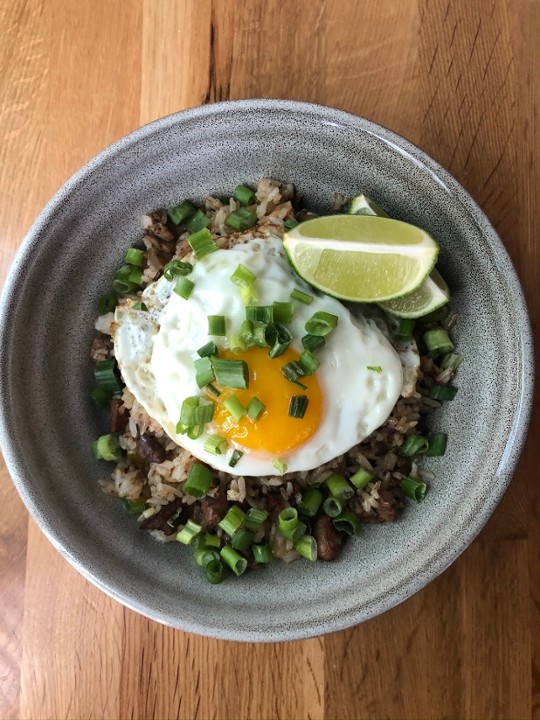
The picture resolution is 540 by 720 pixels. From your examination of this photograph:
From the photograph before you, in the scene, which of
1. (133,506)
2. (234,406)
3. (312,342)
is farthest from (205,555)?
(312,342)

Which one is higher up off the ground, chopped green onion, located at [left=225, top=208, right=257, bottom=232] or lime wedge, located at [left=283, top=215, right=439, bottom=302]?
lime wedge, located at [left=283, top=215, right=439, bottom=302]

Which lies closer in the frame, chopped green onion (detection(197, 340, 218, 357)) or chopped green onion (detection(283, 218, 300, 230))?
chopped green onion (detection(197, 340, 218, 357))

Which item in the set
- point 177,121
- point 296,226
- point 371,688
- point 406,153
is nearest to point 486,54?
point 406,153

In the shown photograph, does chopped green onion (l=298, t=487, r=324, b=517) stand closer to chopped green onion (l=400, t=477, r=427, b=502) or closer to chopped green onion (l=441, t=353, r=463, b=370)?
chopped green onion (l=400, t=477, r=427, b=502)

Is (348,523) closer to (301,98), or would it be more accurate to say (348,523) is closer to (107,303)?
(107,303)

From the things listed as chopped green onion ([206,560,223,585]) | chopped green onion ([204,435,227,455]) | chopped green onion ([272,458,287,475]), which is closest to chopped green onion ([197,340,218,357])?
chopped green onion ([204,435,227,455])

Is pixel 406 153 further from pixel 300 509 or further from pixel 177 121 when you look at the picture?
pixel 300 509

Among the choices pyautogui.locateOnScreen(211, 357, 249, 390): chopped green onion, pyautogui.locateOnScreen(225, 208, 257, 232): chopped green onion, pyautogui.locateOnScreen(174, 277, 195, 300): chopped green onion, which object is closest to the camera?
pyautogui.locateOnScreen(211, 357, 249, 390): chopped green onion

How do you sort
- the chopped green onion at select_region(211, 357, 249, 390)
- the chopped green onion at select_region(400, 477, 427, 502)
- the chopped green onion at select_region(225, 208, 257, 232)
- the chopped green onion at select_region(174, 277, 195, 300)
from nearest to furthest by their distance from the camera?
the chopped green onion at select_region(211, 357, 249, 390) < the chopped green onion at select_region(174, 277, 195, 300) < the chopped green onion at select_region(400, 477, 427, 502) < the chopped green onion at select_region(225, 208, 257, 232)
